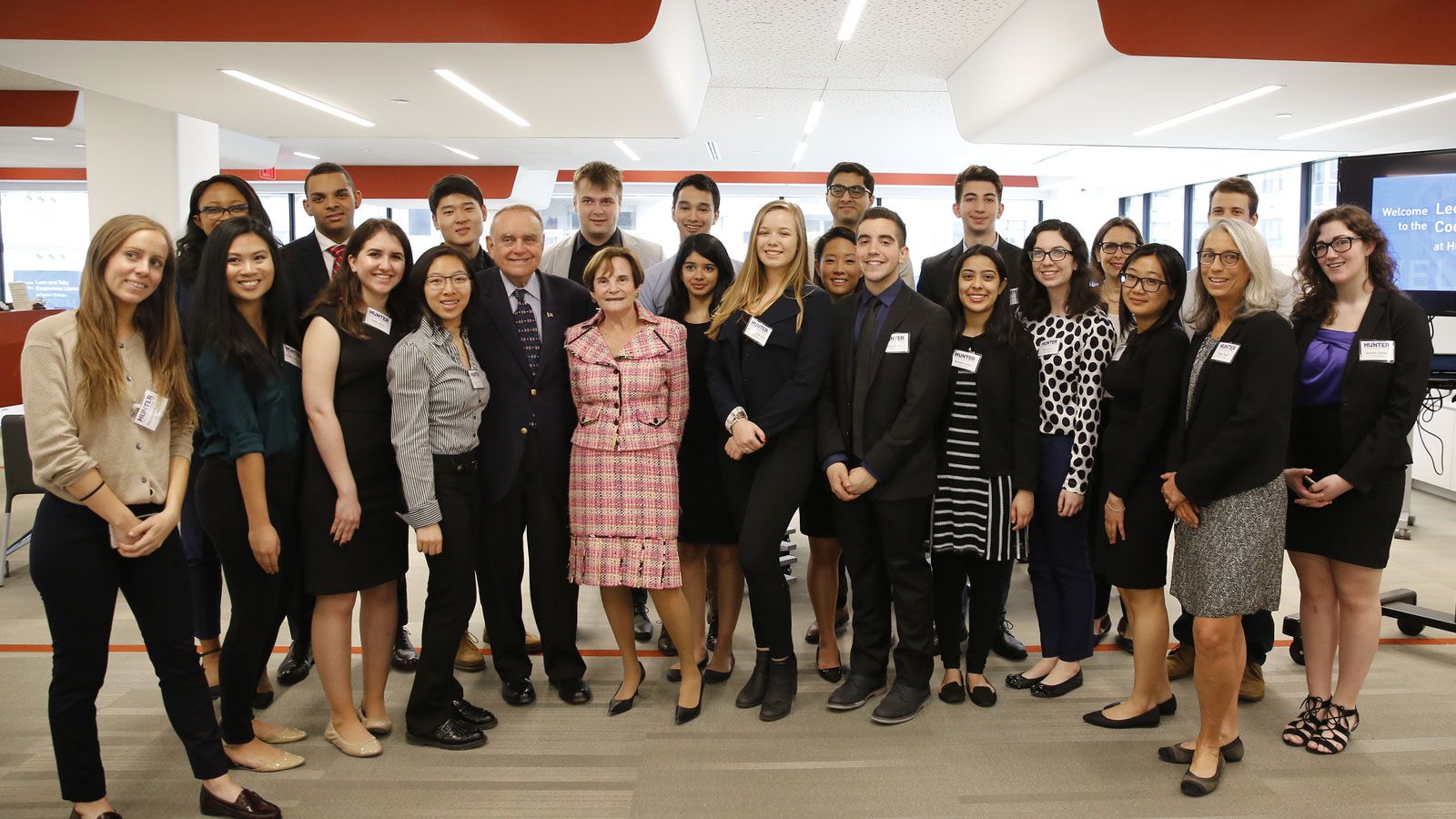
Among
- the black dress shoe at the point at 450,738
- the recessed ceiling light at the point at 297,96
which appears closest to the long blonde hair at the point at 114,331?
the black dress shoe at the point at 450,738

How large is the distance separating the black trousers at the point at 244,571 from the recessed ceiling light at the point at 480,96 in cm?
367

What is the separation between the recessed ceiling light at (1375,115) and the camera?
616cm

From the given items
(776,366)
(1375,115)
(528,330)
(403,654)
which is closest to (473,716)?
(403,654)

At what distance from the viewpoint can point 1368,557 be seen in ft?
9.18

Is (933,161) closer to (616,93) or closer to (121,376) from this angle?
(616,93)

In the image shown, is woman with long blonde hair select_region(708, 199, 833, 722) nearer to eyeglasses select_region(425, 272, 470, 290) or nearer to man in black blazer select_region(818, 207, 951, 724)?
man in black blazer select_region(818, 207, 951, 724)

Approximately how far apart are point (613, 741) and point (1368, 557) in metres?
2.46

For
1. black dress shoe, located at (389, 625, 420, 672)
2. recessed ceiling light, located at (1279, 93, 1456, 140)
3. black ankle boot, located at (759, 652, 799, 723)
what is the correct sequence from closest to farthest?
1. black ankle boot, located at (759, 652, 799, 723)
2. black dress shoe, located at (389, 625, 420, 672)
3. recessed ceiling light, located at (1279, 93, 1456, 140)

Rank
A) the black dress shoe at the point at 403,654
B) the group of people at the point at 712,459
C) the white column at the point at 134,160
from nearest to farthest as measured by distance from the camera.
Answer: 1. the group of people at the point at 712,459
2. the black dress shoe at the point at 403,654
3. the white column at the point at 134,160

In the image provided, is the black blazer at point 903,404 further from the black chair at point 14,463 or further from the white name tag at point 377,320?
the black chair at point 14,463

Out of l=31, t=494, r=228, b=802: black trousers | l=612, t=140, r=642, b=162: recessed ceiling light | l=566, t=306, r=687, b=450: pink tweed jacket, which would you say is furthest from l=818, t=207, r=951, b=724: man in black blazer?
l=612, t=140, r=642, b=162: recessed ceiling light

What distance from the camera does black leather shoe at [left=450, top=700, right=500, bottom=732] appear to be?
9.92 ft

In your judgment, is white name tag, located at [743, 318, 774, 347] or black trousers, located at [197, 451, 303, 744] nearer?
black trousers, located at [197, 451, 303, 744]

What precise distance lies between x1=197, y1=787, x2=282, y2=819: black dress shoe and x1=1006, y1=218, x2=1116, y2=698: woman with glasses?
8.43 feet
